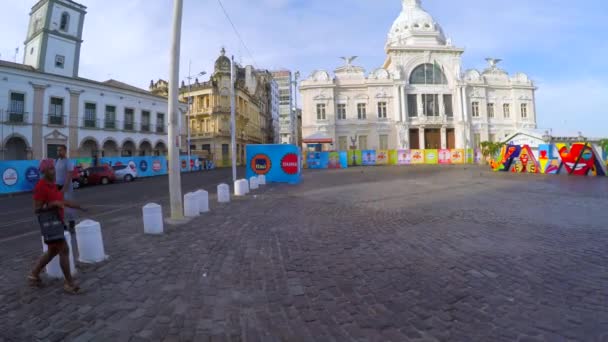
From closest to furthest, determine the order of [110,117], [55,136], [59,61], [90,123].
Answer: [55,136] → [90,123] → [59,61] → [110,117]

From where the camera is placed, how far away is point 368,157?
37.5 m

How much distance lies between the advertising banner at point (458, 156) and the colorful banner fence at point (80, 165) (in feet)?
111

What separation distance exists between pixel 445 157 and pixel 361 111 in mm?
13307

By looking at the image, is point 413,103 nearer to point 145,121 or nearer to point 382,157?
point 382,157

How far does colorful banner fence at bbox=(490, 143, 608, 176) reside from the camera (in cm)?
1711

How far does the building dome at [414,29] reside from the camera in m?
43.5

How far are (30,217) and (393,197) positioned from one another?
11789mm

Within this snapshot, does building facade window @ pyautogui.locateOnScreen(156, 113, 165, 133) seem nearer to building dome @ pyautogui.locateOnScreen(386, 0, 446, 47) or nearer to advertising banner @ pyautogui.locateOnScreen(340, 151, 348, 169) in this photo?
advertising banner @ pyautogui.locateOnScreen(340, 151, 348, 169)

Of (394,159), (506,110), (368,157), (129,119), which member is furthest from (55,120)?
(506,110)

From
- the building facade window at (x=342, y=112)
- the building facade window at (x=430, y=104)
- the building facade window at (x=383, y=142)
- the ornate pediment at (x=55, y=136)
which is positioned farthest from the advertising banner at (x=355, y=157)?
the ornate pediment at (x=55, y=136)

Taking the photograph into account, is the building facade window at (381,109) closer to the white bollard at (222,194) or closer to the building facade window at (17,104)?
the white bollard at (222,194)

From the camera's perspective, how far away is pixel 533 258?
4.07 meters

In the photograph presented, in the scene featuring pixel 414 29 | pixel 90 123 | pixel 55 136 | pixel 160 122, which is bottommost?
pixel 55 136

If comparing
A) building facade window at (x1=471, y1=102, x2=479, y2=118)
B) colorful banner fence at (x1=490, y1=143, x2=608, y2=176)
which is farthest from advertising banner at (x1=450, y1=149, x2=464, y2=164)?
colorful banner fence at (x1=490, y1=143, x2=608, y2=176)
